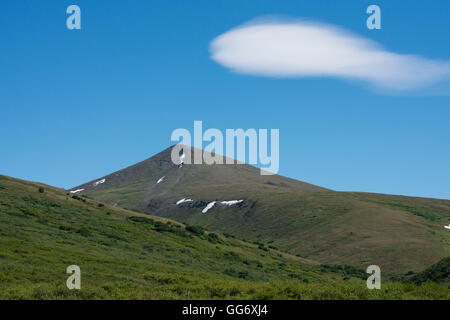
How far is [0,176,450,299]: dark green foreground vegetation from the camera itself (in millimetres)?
33344

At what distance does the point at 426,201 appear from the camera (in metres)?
172

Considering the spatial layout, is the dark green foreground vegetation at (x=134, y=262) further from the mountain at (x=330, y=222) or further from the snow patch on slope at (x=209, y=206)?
the snow patch on slope at (x=209, y=206)

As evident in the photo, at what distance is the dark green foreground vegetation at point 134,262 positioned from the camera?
33344mm

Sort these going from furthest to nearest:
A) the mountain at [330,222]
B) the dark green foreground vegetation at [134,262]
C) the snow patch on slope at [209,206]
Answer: the snow patch on slope at [209,206] → the mountain at [330,222] → the dark green foreground vegetation at [134,262]

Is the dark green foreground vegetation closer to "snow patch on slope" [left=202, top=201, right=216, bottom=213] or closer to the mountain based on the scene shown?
the mountain

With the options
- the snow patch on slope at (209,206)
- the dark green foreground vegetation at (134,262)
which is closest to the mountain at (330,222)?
the snow patch on slope at (209,206)

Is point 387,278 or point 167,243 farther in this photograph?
point 387,278

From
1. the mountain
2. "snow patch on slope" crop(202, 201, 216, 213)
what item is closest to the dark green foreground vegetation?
the mountain

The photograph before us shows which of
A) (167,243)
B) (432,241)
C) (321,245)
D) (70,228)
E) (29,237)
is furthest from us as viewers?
(321,245)

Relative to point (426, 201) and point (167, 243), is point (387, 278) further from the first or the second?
point (426, 201)

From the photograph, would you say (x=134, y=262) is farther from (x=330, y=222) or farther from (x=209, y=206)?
(x=209, y=206)

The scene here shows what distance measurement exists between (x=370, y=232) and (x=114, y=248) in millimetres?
65074

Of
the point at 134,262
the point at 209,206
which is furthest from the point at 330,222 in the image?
the point at 134,262
